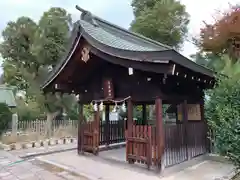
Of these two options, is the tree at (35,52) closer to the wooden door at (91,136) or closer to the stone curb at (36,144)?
the stone curb at (36,144)

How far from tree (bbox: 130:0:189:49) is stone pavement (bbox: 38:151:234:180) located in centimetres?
1022

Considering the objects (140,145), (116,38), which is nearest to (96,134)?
(140,145)

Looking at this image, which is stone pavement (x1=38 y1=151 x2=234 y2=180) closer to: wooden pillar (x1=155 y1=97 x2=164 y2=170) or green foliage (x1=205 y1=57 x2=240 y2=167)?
wooden pillar (x1=155 y1=97 x2=164 y2=170)

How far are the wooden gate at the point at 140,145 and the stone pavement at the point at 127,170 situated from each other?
24cm

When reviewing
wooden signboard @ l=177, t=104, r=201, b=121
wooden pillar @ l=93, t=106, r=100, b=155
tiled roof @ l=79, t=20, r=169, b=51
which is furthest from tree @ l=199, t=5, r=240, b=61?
wooden pillar @ l=93, t=106, r=100, b=155

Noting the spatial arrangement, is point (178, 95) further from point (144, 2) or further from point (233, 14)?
point (144, 2)

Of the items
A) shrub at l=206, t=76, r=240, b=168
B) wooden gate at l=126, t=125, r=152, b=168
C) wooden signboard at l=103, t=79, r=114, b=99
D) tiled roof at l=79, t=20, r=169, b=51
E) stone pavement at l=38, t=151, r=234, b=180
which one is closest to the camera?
shrub at l=206, t=76, r=240, b=168

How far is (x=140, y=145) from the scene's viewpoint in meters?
5.03

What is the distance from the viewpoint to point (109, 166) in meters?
5.50

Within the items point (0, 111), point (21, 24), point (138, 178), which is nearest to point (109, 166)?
point (138, 178)

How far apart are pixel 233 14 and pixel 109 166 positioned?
350 inches

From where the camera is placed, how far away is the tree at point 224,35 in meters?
9.46

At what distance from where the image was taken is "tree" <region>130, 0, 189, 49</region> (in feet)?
46.5

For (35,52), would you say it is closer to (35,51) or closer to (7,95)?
(35,51)
